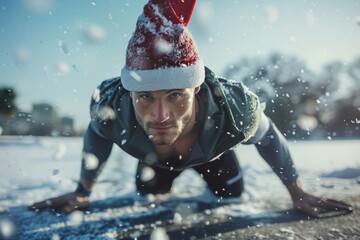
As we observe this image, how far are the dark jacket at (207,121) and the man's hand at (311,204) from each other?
69cm

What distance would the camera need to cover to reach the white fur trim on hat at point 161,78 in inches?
67.7

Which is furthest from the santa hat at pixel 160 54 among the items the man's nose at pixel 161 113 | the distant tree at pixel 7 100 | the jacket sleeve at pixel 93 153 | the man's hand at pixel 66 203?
the distant tree at pixel 7 100

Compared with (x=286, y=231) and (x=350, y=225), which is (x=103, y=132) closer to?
(x=286, y=231)

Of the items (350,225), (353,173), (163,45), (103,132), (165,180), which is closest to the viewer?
(163,45)

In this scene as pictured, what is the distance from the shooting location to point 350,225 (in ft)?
6.10

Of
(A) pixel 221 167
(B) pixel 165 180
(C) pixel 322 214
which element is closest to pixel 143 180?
(B) pixel 165 180

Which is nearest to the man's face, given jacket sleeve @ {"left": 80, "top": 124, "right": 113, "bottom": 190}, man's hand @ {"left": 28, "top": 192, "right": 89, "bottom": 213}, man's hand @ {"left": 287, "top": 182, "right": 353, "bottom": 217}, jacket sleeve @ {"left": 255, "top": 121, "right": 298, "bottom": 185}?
jacket sleeve @ {"left": 80, "top": 124, "right": 113, "bottom": 190}

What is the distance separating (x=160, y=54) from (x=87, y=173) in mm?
1128

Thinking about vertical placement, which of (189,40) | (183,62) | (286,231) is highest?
(189,40)

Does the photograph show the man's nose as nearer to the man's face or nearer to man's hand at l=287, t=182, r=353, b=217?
the man's face

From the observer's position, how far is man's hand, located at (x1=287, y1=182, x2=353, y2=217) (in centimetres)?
213

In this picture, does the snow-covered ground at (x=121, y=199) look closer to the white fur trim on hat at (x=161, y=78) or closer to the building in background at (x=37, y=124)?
the white fur trim on hat at (x=161, y=78)

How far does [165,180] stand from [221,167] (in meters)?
0.50

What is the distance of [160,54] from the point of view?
177cm
